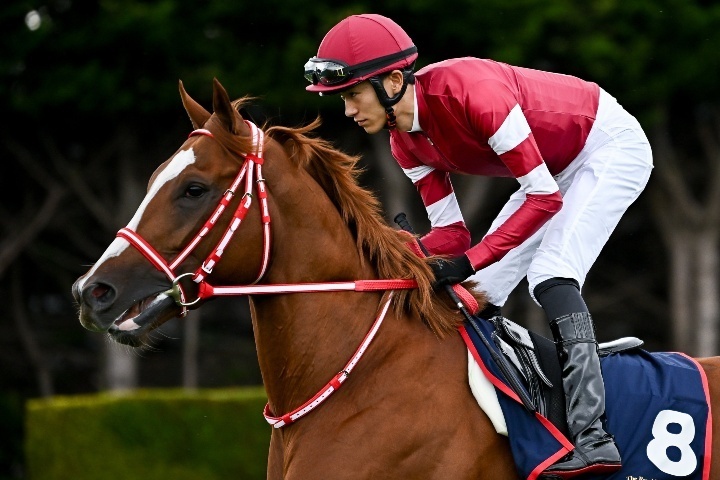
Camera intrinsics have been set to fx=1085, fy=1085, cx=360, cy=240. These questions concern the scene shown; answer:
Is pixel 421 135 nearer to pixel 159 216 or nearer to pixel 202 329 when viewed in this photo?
pixel 159 216

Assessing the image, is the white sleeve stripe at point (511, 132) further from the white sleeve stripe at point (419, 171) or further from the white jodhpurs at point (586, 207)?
the white sleeve stripe at point (419, 171)

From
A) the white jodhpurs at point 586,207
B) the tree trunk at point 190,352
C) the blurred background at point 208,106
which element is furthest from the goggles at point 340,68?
the tree trunk at point 190,352

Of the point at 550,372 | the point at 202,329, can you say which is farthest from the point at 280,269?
the point at 202,329

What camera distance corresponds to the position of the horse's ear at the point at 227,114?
3.98m

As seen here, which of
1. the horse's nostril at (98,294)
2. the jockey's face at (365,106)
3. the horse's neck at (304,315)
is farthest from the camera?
the jockey's face at (365,106)

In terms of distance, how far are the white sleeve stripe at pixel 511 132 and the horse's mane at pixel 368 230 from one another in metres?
0.56

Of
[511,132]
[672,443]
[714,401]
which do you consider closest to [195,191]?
[511,132]

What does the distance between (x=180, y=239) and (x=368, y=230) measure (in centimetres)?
80

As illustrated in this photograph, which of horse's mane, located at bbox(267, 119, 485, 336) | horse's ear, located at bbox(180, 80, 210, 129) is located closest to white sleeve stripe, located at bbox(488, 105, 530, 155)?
horse's mane, located at bbox(267, 119, 485, 336)

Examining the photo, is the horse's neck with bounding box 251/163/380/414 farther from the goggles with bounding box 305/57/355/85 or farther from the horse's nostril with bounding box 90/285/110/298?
the horse's nostril with bounding box 90/285/110/298

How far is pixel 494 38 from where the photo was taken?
1549 cm

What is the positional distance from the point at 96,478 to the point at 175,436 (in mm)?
888

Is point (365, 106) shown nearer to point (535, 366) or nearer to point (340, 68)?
point (340, 68)

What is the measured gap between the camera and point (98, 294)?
12.4 feet
